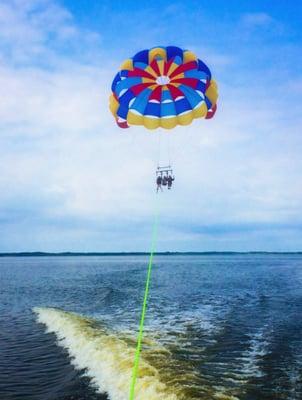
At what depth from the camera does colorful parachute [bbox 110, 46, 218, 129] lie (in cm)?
1539

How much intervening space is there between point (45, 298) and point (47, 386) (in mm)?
21781

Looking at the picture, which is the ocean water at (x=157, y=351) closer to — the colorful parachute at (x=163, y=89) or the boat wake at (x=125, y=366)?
the boat wake at (x=125, y=366)

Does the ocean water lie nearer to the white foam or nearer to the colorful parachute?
the white foam

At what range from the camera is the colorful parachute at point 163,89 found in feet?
50.5

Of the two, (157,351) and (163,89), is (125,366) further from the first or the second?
(163,89)

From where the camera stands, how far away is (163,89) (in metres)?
16.0

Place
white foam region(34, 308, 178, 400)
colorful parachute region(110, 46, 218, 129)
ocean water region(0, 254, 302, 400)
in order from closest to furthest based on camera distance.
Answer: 1. white foam region(34, 308, 178, 400)
2. ocean water region(0, 254, 302, 400)
3. colorful parachute region(110, 46, 218, 129)

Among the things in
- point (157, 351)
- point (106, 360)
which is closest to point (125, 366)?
point (106, 360)

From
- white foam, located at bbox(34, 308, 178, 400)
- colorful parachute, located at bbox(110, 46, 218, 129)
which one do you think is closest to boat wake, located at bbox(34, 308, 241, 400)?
white foam, located at bbox(34, 308, 178, 400)

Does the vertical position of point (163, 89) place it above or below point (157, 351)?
above

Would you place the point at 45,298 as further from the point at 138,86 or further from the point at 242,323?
the point at 138,86

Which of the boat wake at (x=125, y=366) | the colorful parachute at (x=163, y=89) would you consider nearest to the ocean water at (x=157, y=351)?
the boat wake at (x=125, y=366)

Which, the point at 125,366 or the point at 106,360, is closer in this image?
the point at 125,366

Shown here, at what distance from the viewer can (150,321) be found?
2183 centimetres
